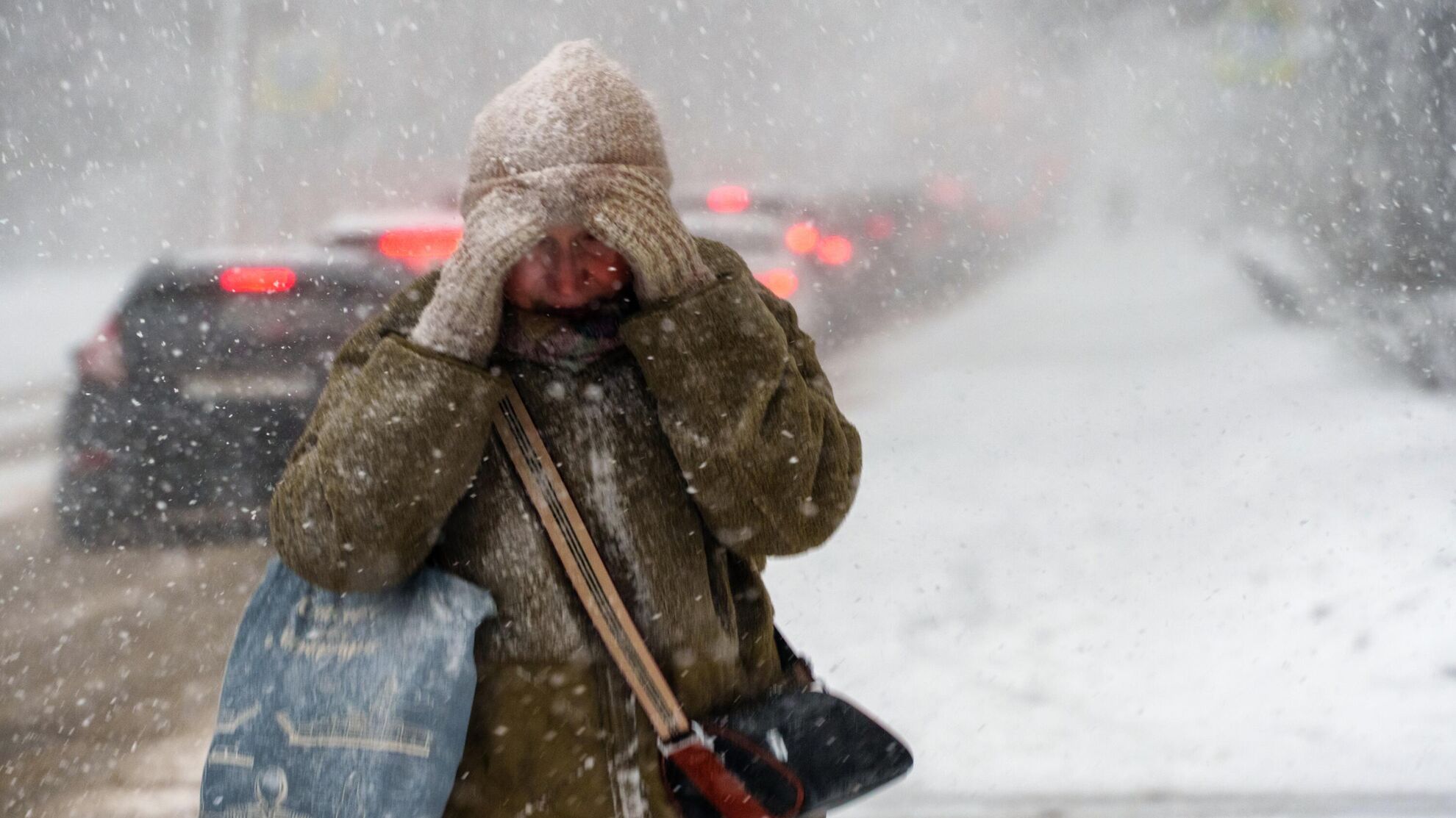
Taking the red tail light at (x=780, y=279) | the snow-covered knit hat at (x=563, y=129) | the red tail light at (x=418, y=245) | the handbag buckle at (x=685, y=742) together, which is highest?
the red tail light at (x=780, y=279)

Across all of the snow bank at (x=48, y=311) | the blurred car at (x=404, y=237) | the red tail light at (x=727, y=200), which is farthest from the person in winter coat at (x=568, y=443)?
the snow bank at (x=48, y=311)

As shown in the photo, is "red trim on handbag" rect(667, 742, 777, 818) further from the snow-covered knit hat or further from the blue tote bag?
the snow-covered knit hat

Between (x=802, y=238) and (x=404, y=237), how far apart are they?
1.42 meters

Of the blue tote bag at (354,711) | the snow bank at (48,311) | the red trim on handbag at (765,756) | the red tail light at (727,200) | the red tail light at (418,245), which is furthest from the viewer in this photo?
the snow bank at (48,311)

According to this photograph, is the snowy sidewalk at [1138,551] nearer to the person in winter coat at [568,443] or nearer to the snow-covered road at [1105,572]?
the snow-covered road at [1105,572]

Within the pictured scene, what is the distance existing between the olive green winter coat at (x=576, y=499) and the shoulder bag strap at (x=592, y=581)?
25 mm

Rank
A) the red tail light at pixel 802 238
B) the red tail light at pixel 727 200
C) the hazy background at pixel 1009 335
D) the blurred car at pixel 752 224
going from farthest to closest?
the red tail light at pixel 802 238 → the red tail light at pixel 727 200 → the blurred car at pixel 752 224 → the hazy background at pixel 1009 335

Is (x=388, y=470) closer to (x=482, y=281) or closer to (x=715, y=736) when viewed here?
(x=482, y=281)

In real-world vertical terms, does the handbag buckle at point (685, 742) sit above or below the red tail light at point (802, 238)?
below

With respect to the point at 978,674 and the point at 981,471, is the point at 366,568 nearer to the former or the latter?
the point at 978,674

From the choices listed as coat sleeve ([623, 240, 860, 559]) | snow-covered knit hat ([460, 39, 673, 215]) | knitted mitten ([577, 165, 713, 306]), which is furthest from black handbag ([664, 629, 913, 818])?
snow-covered knit hat ([460, 39, 673, 215])

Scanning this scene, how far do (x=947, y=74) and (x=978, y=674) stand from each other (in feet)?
9.01

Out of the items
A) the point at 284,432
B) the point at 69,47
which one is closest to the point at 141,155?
the point at 69,47

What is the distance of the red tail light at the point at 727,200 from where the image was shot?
13.6ft
